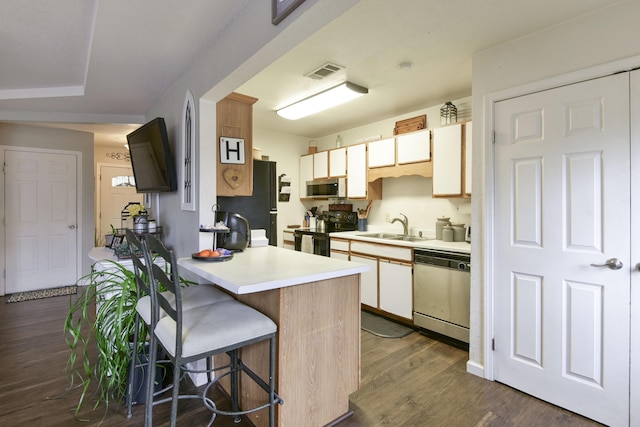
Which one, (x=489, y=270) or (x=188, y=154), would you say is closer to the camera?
(x=489, y=270)

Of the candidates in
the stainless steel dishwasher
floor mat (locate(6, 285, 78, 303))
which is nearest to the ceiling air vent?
the stainless steel dishwasher

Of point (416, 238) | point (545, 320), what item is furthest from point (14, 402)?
point (416, 238)

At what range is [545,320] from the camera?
2.11 meters

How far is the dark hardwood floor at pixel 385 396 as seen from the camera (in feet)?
6.21

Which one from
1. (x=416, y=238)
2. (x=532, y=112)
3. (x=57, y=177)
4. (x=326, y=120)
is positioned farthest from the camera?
(x=57, y=177)

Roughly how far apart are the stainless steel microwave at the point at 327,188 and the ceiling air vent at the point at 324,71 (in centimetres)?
174

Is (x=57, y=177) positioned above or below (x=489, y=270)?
above

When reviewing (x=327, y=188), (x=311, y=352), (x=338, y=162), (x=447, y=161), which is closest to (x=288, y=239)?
(x=327, y=188)

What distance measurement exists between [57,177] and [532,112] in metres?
5.82

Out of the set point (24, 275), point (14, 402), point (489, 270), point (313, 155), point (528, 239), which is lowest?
point (14, 402)

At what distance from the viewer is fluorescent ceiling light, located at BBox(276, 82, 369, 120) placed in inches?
121

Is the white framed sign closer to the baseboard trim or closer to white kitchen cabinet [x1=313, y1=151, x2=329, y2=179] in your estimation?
white kitchen cabinet [x1=313, y1=151, x2=329, y2=179]

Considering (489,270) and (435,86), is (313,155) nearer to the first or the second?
(435,86)

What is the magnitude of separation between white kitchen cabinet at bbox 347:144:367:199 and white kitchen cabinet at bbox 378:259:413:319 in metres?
1.09
